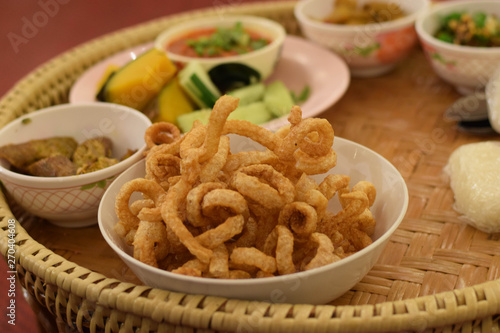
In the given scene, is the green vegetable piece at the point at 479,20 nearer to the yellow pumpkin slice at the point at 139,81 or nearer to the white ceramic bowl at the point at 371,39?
the white ceramic bowl at the point at 371,39

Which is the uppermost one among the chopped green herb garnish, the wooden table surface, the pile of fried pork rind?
the pile of fried pork rind

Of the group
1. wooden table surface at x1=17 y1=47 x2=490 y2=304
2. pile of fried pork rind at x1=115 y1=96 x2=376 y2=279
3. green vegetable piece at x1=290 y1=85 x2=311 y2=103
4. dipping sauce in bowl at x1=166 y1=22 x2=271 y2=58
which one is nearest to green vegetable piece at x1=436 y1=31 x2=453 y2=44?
wooden table surface at x1=17 y1=47 x2=490 y2=304

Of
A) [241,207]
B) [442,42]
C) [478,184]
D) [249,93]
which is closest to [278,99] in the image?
[249,93]

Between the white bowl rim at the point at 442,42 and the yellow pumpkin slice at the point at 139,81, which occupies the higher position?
the yellow pumpkin slice at the point at 139,81

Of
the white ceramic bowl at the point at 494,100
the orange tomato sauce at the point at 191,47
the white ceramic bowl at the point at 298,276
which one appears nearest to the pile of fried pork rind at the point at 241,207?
the white ceramic bowl at the point at 298,276

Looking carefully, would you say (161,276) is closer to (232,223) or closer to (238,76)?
(232,223)

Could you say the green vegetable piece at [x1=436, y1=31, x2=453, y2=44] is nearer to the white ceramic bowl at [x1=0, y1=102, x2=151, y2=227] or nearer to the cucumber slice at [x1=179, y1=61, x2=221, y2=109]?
the cucumber slice at [x1=179, y1=61, x2=221, y2=109]
